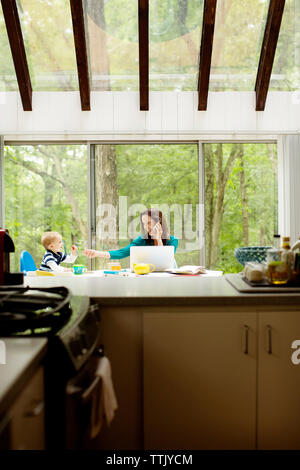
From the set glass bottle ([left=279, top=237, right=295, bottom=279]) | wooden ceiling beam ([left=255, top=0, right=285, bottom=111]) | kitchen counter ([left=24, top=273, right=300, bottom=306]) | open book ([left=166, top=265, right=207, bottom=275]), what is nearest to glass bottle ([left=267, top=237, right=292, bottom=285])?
glass bottle ([left=279, top=237, right=295, bottom=279])

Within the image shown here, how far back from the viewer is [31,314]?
4.11ft

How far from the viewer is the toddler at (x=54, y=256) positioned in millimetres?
3465

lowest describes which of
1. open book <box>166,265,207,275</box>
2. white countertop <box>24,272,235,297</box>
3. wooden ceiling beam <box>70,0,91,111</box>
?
open book <box>166,265,207,275</box>

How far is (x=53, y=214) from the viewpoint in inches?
190

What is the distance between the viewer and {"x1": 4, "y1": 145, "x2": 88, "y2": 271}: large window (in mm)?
4824

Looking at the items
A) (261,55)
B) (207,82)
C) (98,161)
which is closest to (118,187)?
(98,161)

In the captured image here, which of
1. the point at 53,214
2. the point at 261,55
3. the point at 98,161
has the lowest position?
the point at 53,214

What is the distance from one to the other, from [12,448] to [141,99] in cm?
425

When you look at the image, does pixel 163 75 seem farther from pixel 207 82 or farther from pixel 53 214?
pixel 53 214

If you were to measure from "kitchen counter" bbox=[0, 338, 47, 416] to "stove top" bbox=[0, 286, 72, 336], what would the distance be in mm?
48

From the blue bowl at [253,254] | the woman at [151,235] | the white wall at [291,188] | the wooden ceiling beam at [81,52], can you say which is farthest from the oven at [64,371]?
the white wall at [291,188]

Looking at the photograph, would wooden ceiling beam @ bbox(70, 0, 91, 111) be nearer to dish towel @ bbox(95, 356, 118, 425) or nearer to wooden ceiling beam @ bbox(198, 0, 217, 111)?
wooden ceiling beam @ bbox(198, 0, 217, 111)

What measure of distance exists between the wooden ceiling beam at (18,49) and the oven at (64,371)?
3.53 m
